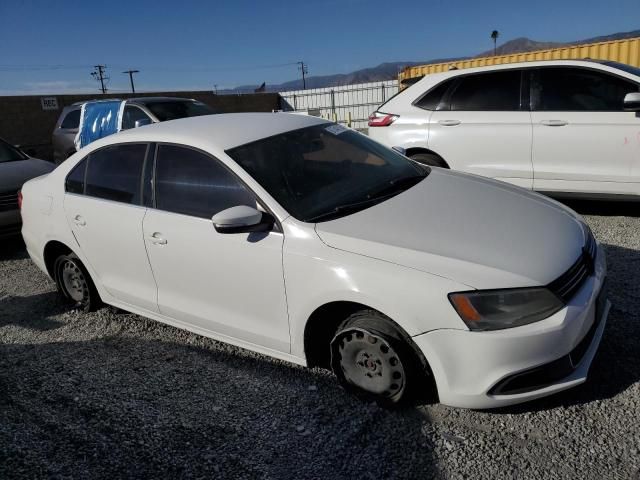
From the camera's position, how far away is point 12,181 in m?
6.52

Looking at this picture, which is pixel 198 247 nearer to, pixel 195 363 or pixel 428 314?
pixel 195 363

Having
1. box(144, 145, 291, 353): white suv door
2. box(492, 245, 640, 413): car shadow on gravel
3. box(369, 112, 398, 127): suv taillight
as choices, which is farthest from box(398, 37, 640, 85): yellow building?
box(144, 145, 291, 353): white suv door

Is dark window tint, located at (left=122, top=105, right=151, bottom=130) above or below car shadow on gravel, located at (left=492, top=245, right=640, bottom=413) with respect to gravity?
above

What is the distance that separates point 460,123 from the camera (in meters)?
5.85

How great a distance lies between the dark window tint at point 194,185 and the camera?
3.15 m

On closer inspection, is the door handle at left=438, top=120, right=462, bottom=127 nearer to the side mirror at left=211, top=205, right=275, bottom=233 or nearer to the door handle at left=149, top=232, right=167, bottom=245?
the side mirror at left=211, top=205, right=275, bottom=233

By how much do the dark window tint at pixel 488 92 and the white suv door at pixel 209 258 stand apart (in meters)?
3.66

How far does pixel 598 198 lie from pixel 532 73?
58.5 inches

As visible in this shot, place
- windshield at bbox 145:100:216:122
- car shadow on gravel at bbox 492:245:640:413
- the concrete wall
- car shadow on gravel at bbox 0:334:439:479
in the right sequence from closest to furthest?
1. car shadow on gravel at bbox 0:334:439:479
2. car shadow on gravel at bbox 492:245:640:413
3. windshield at bbox 145:100:216:122
4. the concrete wall

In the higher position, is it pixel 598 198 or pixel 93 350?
pixel 598 198

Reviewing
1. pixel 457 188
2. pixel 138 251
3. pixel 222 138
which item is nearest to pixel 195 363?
pixel 138 251

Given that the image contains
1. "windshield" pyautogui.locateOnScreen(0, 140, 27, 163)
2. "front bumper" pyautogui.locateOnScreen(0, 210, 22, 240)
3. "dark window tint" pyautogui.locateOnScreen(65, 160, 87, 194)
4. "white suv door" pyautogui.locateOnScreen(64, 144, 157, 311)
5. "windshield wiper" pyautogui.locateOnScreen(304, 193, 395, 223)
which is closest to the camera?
"windshield wiper" pyautogui.locateOnScreen(304, 193, 395, 223)

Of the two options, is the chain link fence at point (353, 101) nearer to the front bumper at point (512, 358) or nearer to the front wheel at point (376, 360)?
the front wheel at point (376, 360)

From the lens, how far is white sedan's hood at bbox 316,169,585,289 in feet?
8.00
